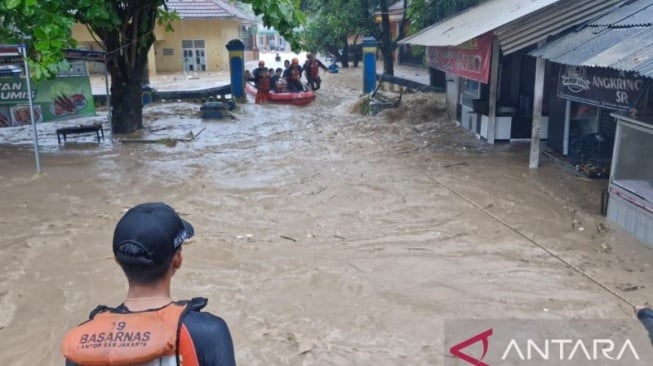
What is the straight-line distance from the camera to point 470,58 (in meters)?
11.8

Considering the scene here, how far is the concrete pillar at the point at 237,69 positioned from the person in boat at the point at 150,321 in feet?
63.3

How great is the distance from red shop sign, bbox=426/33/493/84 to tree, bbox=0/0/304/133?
136 inches

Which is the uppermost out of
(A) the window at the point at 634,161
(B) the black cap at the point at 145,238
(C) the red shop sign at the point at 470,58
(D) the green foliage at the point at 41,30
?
(D) the green foliage at the point at 41,30

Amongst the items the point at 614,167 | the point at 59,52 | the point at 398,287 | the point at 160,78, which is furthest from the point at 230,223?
the point at 160,78

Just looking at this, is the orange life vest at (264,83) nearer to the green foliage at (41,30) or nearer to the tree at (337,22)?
the tree at (337,22)

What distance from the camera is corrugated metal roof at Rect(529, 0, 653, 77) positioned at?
652cm

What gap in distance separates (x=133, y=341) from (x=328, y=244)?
5105mm

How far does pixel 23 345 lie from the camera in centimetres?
468

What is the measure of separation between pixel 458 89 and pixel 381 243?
361 inches

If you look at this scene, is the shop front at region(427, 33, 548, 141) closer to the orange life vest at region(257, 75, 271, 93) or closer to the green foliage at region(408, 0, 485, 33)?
the green foliage at region(408, 0, 485, 33)

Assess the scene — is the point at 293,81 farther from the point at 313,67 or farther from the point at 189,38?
the point at 189,38

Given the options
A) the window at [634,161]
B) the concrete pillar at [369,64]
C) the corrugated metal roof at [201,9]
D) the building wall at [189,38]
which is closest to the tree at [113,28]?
the window at [634,161]

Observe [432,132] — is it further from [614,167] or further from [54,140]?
[54,140]

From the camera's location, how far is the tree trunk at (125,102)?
14.6 m
